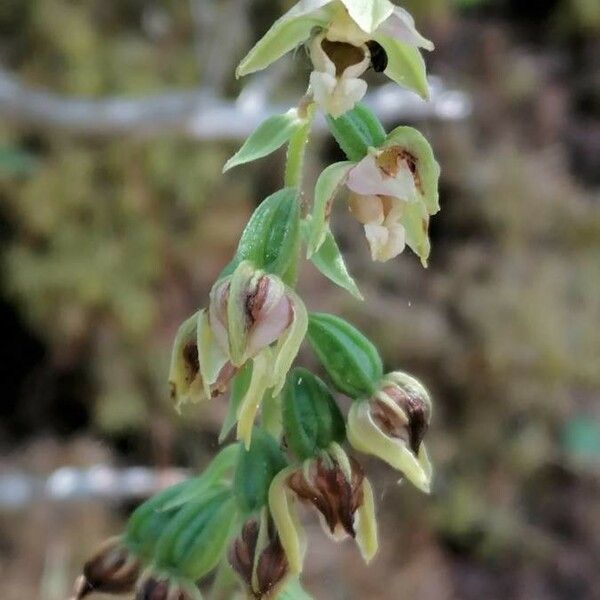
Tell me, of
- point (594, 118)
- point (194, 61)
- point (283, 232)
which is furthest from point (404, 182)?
point (594, 118)

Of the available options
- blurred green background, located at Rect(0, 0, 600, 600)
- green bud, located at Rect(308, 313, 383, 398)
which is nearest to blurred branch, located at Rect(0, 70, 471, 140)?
blurred green background, located at Rect(0, 0, 600, 600)

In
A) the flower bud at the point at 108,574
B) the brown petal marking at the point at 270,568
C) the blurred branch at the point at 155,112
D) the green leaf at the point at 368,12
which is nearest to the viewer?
the green leaf at the point at 368,12

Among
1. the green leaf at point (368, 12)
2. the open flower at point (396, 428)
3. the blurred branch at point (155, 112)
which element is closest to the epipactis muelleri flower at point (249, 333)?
the open flower at point (396, 428)

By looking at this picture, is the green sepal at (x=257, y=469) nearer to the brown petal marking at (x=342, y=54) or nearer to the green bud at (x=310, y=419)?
the green bud at (x=310, y=419)

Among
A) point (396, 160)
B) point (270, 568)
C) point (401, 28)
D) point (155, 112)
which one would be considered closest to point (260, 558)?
point (270, 568)

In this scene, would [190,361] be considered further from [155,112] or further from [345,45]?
[155,112]
